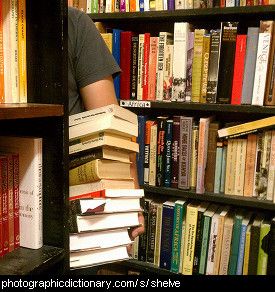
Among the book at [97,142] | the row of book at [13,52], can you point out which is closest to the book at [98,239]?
the book at [97,142]

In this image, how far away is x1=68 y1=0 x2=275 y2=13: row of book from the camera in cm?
→ 138

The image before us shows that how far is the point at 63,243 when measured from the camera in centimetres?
74

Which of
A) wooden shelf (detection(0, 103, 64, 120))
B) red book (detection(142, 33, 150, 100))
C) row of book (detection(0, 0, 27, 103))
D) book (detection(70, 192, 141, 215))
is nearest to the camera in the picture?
wooden shelf (detection(0, 103, 64, 120))

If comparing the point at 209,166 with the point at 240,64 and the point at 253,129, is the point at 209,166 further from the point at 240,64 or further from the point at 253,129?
the point at 240,64

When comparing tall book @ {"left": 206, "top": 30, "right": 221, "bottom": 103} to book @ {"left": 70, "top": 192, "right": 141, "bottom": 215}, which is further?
tall book @ {"left": 206, "top": 30, "right": 221, "bottom": 103}

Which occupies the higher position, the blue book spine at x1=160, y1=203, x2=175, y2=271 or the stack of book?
the stack of book

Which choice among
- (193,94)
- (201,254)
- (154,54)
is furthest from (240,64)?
(201,254)

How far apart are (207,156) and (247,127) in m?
0.22

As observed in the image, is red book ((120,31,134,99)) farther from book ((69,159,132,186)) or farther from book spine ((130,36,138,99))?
book ((69,159,132,186))

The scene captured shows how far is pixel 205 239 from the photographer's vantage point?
153 centimetres

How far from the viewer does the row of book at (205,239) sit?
4.75ft

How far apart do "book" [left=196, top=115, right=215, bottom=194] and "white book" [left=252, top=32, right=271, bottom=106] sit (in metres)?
0.22

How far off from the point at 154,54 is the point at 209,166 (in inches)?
22.7

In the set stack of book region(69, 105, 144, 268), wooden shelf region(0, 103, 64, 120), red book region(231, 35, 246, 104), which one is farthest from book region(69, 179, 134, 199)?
red book region(231, 35, 246, 104)
